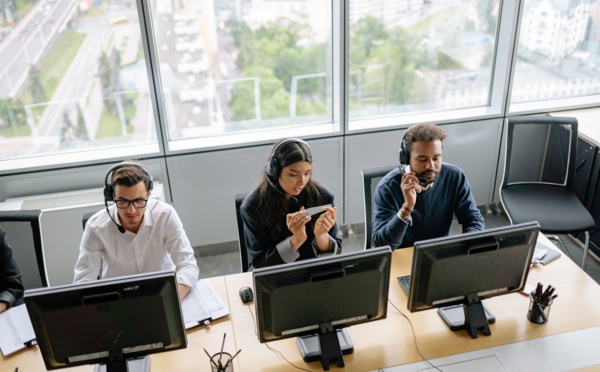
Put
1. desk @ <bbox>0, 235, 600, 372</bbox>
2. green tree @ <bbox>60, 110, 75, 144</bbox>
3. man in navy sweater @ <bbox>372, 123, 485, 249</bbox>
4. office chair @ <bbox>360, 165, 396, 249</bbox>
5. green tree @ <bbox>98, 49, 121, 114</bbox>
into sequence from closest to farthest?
1. desk @ <bbox>0, 235, 600, 372</bbox>
2. man in navy sweater @ <bbox>372, 123, 485, 249</bbox>
3. office chair @ <bbox>360, 165, 396, 249</bbox>
4. green tree @ <bbox>98, 49, 121, 114</bbox>
5. green tree @ <bbox>60, 110, 75, 144</bbox>

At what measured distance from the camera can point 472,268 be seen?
1895 millimetres

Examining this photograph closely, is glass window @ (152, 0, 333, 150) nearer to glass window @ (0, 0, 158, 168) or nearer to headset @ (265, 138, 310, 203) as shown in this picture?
glass window @ (0, 0, 158, 168)

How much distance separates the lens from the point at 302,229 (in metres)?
2.21

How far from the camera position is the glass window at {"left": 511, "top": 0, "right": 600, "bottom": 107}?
3791mm

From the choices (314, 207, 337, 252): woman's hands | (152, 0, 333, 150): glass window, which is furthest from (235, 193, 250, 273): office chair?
(152, 0, 333, 150): glass window

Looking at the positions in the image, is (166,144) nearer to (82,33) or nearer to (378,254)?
(82,33)

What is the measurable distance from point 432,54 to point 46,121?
2.53 metres

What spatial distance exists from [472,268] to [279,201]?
2.75 ft

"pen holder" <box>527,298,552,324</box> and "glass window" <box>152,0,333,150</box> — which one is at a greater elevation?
"glass window" <box>152,0,333,150</box>

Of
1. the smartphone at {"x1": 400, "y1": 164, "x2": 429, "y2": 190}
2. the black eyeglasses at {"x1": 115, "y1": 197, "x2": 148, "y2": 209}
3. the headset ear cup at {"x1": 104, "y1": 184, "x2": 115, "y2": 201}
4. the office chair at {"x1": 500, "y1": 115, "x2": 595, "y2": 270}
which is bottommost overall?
the office chair at {"x1": 500, "y1": 115, "x2": 595, "y2": 270}

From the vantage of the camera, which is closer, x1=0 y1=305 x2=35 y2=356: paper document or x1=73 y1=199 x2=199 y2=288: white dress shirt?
x1=0 y1=305 x2=35 y2=356: paper document

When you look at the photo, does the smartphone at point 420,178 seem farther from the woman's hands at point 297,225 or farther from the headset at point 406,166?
the woman's hands at point 297,225

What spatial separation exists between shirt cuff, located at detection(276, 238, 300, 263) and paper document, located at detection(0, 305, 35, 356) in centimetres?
97

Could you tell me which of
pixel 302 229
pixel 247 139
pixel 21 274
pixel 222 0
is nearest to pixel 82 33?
pixel 222 0
